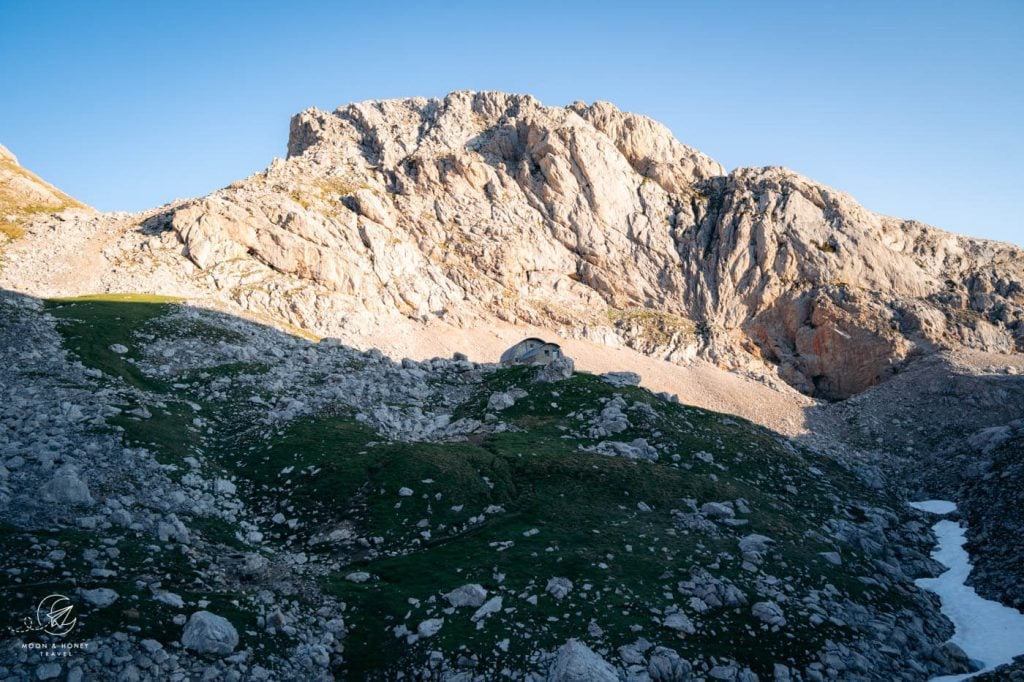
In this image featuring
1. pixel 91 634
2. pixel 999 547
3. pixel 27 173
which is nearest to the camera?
pixel 91 634

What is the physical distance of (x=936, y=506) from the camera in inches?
1359

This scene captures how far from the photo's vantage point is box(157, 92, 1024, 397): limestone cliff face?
85.5 metres

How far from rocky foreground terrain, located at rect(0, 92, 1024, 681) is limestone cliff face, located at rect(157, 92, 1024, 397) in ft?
3.05

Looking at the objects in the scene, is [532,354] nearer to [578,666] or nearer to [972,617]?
[972,617]

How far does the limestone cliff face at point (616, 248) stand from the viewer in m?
85.5

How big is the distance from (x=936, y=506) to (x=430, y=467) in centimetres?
3152

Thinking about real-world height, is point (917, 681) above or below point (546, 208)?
below

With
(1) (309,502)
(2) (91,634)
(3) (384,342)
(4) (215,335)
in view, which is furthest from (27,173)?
(2) (91,634)

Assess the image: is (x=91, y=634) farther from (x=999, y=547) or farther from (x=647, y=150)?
(x=647, y=150)

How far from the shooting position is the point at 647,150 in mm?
121875

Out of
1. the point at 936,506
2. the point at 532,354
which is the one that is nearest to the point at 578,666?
the point at 936,506

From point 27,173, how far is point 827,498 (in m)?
112

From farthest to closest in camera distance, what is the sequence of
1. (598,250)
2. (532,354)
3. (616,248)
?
(616,248), (598,250), (532,354)

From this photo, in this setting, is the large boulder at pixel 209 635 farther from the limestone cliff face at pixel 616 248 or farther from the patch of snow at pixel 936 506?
the limestone cliff face at pixel 616 248
